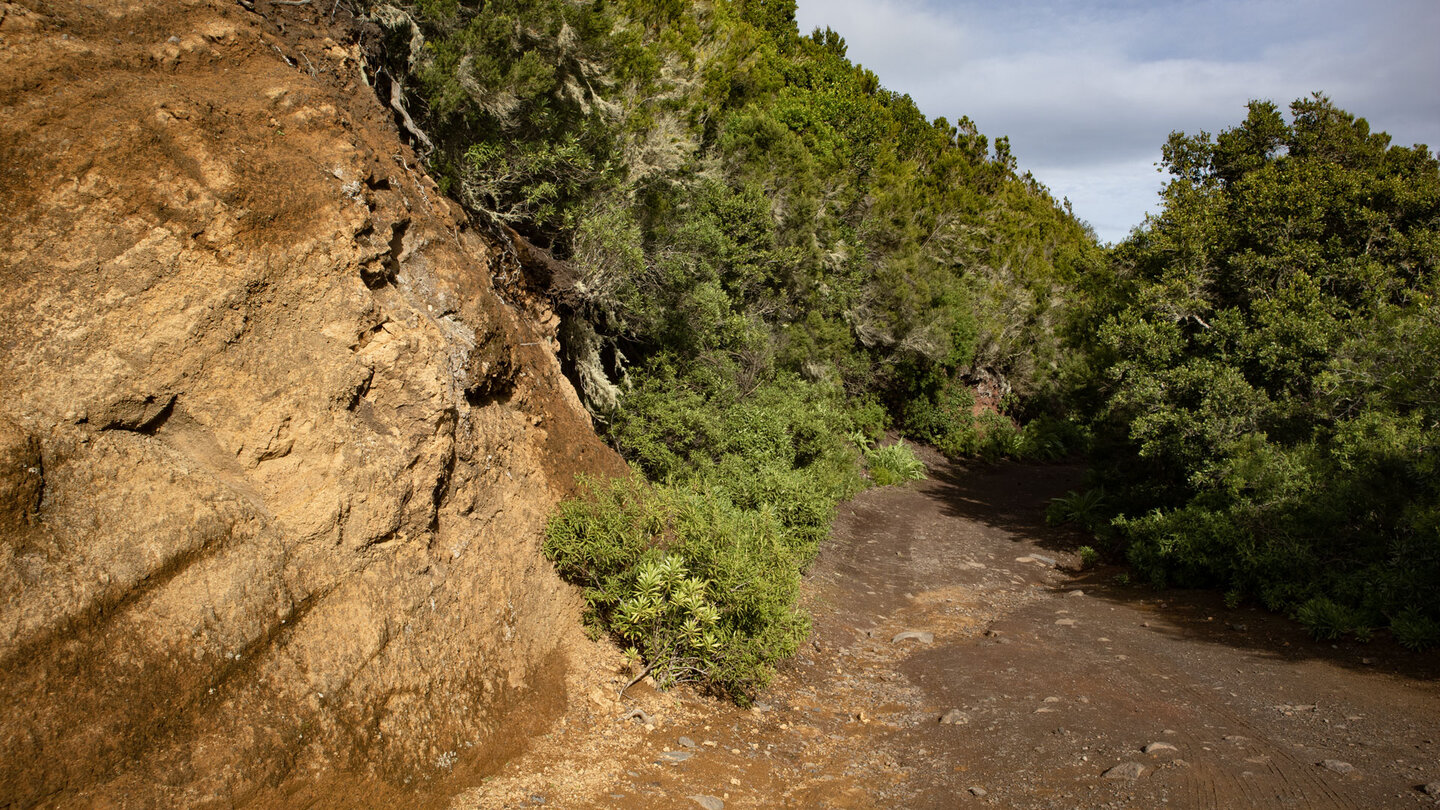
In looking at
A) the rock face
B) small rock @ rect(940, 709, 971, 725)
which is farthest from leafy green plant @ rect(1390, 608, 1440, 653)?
the rock face

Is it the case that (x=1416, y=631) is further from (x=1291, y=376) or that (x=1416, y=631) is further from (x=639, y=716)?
(x=639, y=716)

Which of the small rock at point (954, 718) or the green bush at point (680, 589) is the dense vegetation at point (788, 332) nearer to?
the green bush at point (680, 589)

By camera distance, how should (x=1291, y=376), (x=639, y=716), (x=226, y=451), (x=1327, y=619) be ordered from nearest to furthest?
(x=226, y=451) → (x=639, y=716) → (x=1327, y=619) → (x=1291, y=376)

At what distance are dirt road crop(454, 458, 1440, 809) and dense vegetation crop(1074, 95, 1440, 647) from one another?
785 mm

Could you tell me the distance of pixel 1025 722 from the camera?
6258mm

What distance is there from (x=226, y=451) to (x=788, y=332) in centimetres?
1376

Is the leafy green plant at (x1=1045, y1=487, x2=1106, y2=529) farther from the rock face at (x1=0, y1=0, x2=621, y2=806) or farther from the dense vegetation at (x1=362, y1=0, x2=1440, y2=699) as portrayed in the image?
the rock face at (x1=0, y1=0, x2=621, y2=806)

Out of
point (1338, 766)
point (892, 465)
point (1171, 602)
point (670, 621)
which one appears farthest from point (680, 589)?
point (892, 465)

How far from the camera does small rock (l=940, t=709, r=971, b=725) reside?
639cm

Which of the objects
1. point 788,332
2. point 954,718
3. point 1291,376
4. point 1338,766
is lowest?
point 954,718

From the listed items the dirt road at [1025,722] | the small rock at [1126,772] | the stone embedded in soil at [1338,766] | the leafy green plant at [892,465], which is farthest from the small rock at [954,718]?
the leafy green plant at [892,465]

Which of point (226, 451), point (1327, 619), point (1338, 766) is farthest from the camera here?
point (1327, 619)

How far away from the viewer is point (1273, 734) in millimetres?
5812

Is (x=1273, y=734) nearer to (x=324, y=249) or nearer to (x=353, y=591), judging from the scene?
(x=353, y=591)
